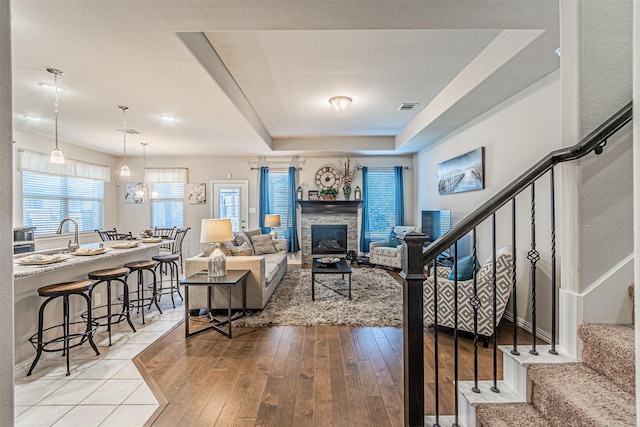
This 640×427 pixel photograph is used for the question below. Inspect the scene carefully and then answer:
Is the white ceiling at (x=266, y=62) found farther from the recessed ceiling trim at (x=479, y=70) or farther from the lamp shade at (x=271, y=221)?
the lamp shade at (x=271, y=221)

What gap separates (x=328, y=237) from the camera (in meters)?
7.59

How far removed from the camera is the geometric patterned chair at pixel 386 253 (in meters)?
6.34

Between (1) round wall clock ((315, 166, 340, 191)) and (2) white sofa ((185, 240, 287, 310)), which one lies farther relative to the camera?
(1) round wall clock ((315, 166, 340, 191))

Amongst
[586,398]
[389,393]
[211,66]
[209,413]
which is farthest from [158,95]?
[586,398]

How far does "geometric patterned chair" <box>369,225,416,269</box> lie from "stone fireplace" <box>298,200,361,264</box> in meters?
0.75

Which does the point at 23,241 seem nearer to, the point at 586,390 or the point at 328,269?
the point at 328,269

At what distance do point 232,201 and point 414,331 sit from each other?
22.3 ft

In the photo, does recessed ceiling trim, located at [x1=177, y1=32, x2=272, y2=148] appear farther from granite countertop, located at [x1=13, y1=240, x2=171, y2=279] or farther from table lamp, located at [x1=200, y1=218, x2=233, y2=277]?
granite countertop, located at [x1=13, y1=240, x2=171, y2=279]

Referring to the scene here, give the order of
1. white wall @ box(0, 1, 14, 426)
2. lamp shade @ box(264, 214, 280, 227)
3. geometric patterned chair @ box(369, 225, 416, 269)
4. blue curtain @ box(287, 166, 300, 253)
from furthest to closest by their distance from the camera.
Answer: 1. blue curtain @ box(287, 166, 300, 253)
2. lamp shade @ box(264, 214, 280, 227)
3. geometric patterned chair @ box(369, 225, 416, 269)
4. white wall @ box(0, 1, 14, 426)

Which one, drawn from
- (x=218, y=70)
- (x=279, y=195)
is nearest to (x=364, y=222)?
(x=279, y=195)

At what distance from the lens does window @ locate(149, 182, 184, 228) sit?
7668 mm

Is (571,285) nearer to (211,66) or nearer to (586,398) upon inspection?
(586,398)

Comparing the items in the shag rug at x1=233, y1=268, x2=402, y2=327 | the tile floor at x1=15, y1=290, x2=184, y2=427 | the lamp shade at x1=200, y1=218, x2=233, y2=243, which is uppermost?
the lamp shade at x1=200, y1=218, x2=233, y2=243

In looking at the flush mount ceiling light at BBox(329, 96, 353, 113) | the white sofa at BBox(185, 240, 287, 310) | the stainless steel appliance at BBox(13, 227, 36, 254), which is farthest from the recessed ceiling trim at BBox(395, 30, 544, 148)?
the stainless steel appliance at BBox(13, 227, 36, 254)
